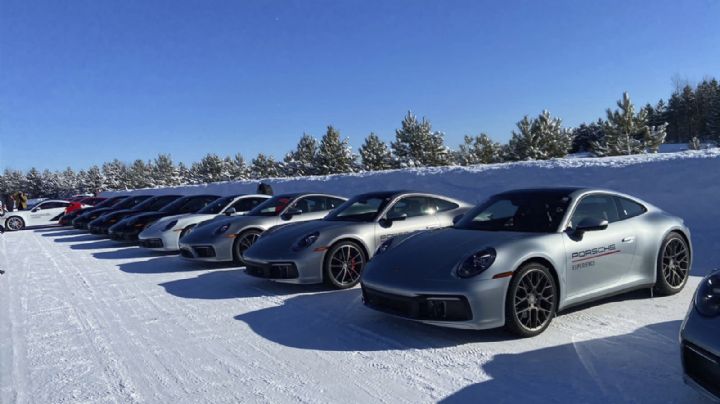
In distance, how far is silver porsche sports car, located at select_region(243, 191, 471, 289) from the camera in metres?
6.10

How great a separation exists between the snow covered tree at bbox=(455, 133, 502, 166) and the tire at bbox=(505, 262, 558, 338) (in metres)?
50.9

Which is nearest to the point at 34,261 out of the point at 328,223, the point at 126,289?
the point at 126,289

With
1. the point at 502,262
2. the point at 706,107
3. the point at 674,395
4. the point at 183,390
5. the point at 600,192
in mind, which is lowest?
the point at 674,395

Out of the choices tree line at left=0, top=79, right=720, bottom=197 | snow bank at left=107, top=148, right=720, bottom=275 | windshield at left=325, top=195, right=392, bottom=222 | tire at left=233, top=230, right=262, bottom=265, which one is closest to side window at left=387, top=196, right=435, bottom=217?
windshield at left=325, top=195, right=392, bottom=222

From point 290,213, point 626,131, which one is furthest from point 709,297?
point 626,131

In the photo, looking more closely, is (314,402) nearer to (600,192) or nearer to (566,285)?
(566,285)

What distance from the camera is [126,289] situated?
263 inches

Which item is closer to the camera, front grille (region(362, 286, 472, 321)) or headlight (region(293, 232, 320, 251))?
front grille (region(362, 286, 472, 321))

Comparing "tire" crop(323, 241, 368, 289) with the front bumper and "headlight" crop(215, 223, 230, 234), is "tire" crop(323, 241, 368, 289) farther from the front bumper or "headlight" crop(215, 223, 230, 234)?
"headlight" crop(215, 223, 230, 234)

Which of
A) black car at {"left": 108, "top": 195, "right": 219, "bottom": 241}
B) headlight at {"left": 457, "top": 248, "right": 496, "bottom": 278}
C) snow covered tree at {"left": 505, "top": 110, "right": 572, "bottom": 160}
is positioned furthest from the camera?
snow covered tree at {"left": 505, "top": 110, "right": 572, "bottom": 160}

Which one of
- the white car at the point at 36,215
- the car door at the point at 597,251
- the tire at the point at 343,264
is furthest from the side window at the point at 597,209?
the white car at the point at 36,215

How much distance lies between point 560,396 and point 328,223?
411cm

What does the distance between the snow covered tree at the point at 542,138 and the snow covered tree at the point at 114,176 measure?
236 feet

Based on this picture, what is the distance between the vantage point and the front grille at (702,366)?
2.54 metres
